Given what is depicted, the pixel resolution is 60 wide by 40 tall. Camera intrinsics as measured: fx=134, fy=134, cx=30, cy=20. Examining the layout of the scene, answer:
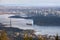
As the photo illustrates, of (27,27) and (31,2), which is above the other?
(31,2)

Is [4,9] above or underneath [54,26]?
above

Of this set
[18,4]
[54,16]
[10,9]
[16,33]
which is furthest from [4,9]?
[54,16]

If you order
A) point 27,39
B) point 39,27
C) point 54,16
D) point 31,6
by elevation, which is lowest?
point 27,39

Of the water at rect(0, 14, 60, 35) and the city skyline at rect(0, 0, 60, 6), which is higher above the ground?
the city skyline at rect(0, 0, 60, 6)

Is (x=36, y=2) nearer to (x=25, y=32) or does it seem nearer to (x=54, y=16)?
(x=54, y=16)

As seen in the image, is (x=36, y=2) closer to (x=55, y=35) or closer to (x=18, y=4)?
(x=18, y=4)

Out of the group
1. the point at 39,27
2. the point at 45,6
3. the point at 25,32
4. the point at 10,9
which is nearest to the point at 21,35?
the point at 25,32

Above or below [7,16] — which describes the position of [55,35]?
below

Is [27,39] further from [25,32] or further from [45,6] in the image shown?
[45,6]

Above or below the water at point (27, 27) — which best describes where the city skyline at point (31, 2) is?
above
